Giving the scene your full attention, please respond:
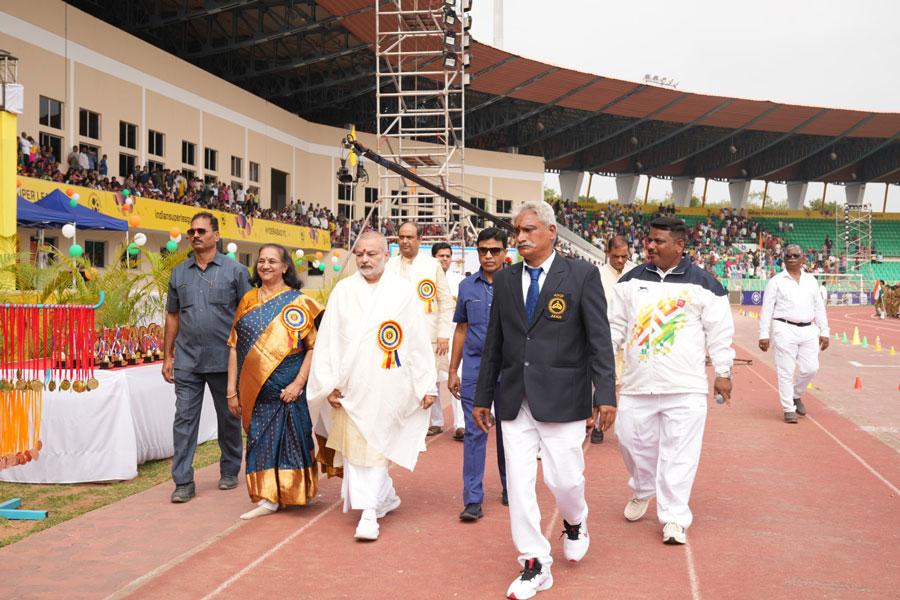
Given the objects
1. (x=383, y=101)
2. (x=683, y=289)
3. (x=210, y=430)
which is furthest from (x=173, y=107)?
(x=683, y=289)

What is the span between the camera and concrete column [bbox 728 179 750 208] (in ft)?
214

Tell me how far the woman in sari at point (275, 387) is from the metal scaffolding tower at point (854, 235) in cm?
Answer: 5920

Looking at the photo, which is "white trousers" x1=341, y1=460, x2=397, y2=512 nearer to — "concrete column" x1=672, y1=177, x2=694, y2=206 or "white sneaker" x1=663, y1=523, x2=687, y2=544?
"white sneaker" x1=663, y1=523, x2=687, y2=544

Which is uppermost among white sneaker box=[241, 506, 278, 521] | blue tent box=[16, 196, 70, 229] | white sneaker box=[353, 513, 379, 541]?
blue tent box=[16, 196, 70, 229]

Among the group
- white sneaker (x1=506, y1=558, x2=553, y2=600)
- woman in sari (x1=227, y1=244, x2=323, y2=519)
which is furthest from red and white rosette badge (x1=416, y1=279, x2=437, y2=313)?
white sneaker (x1=506, y1=558, x2=553, y2=600)

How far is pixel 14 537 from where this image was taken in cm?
565

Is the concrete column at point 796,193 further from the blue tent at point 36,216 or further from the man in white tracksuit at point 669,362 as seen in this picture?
the man in white tracksuit at point 669,362

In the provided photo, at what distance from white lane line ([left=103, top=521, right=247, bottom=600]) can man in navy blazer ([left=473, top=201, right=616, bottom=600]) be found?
5.95ft

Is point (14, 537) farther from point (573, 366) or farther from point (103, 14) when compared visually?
point (103, 14)

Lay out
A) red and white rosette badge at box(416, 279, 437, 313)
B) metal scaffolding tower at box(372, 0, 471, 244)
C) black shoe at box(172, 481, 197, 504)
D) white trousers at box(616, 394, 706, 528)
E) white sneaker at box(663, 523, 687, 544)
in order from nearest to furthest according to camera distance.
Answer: white sneaker at box(663, 523, 687, 544) < white trousers at box(616, 394, 706, 528) < black shoe at box(172, 481, 197, 504) < red and white rosette badge at box(416, 279, 437, 313) < metal scaffolding tower at box(372, 0, 471, 244)

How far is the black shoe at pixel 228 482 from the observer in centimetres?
690

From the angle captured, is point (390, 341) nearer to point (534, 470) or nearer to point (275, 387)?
point (275, 387)

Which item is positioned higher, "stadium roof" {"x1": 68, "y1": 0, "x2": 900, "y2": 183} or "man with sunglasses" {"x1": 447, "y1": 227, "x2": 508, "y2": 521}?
"stadium roof" {"x1": 68, "y1": 0, "x2": 900, "y2": 183}

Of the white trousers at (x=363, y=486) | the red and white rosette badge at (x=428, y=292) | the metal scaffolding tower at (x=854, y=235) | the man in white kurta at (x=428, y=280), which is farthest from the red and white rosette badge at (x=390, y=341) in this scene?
the metal scaffolding tower at (x=854, y=235)
